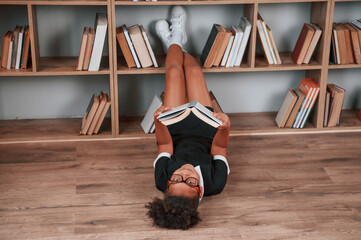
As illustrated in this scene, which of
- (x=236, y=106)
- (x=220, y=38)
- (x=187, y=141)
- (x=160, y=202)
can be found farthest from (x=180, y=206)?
(x=236, y=106)

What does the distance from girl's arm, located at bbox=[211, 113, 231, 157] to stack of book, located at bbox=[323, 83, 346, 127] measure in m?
1.13

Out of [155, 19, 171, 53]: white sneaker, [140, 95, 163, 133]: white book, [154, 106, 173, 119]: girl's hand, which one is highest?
[155, 19, 171, 53]: white sneaker

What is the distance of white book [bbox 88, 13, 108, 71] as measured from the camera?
2994 millimetres

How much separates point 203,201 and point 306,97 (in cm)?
124

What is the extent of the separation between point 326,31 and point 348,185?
1.09m

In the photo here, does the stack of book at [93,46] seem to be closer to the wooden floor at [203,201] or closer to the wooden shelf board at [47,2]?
the wooden shelf board at [47,2]

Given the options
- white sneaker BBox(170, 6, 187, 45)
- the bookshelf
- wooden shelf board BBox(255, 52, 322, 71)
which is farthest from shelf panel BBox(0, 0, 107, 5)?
wooden shelf board BBox(255, 52, 322, 71)

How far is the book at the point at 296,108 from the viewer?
3.31 meters

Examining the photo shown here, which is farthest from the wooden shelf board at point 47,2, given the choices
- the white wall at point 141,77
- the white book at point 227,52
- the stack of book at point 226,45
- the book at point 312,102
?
the book at point 312,102

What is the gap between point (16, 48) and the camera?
3.07 metres

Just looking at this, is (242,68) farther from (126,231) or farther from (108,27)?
(126,231)

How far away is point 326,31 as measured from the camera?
10.5 ft

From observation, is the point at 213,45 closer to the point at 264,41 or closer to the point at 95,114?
the point at 264,41

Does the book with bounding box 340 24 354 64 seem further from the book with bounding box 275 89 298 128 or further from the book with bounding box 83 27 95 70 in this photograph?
the book with bounding box 83 27 95 70
